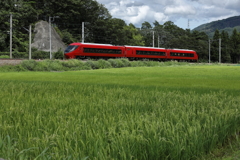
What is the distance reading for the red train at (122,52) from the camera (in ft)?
133

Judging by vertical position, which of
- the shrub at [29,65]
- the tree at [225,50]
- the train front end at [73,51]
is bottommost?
the shrub at [29,65]

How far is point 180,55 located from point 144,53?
31.7ft

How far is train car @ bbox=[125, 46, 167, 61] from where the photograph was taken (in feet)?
153

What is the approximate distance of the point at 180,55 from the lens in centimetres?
5419


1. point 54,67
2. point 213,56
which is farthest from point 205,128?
point 213,56

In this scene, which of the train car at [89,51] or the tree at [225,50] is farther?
the tree at [225,50]

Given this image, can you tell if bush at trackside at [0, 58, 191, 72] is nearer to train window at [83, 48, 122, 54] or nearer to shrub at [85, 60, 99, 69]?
shrub at [85, 60, 99, 69]

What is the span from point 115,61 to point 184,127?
1297 inches

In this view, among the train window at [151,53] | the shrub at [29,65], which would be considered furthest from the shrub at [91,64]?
the train window at [151,53]

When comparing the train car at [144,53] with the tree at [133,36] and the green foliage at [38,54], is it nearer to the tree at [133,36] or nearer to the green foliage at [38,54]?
the green foliage at [38,54]

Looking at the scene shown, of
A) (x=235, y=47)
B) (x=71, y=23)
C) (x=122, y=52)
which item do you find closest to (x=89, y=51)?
(x=122, y=52)

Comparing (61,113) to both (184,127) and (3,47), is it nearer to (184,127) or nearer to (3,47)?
(184,127)

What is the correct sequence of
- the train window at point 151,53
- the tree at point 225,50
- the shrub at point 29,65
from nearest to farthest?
the shrub at point 29,65 < the train window at point 151,53 < the tree at point 225,50

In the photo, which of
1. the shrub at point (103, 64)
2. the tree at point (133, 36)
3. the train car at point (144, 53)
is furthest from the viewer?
the tree at point (133, 36)
